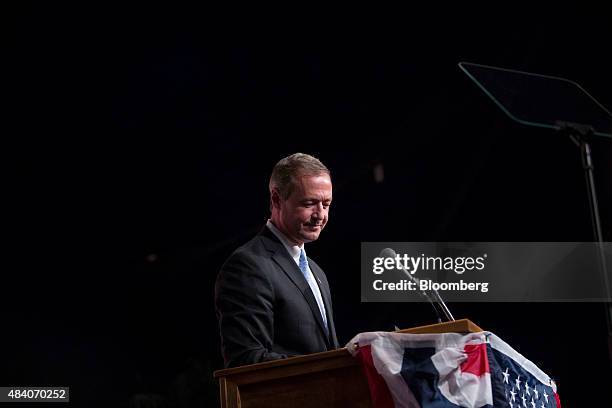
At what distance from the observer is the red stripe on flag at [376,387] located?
5.31 ft

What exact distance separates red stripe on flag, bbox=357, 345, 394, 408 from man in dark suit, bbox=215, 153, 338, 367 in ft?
0.99

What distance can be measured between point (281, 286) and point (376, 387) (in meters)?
0.54

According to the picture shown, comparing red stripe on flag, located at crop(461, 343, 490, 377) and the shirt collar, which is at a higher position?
the shirt collar

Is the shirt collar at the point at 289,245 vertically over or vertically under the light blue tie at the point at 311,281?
over

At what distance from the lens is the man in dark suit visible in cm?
198

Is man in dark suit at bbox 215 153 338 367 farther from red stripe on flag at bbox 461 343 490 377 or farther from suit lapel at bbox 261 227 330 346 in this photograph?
red stripe on flag at bbox 461 343 490 377

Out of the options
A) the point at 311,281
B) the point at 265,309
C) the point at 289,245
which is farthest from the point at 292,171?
the point at 265,309

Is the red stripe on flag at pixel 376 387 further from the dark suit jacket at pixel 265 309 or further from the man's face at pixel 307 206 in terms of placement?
the man's face at pixel 307 206

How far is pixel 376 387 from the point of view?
1.63 metres

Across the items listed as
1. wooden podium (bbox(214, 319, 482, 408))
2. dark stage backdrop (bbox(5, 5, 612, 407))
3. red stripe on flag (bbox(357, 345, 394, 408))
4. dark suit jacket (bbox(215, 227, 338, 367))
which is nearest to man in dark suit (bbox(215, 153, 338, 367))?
dark suit jacket (bbox(215, 227, 338, 367))

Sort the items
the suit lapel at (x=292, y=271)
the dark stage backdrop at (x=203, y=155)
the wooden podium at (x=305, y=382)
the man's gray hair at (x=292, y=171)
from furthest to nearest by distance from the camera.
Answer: the dark stage backdrop at (x=203, y=155) → the man's gray hair at (x=292, y=171) → the suit lapel at (x=292, y=271) → the wooden podium at (x=305, y=382)

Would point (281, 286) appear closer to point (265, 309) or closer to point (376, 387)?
point (265, 309)

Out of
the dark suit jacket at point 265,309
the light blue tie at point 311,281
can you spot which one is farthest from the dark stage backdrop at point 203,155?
the dark suit jacket at point 265,309

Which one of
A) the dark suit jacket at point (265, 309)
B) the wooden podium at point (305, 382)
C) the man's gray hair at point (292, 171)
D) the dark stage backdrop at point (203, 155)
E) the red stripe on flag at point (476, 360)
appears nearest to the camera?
the red stripe on flag at point (476, 360)
